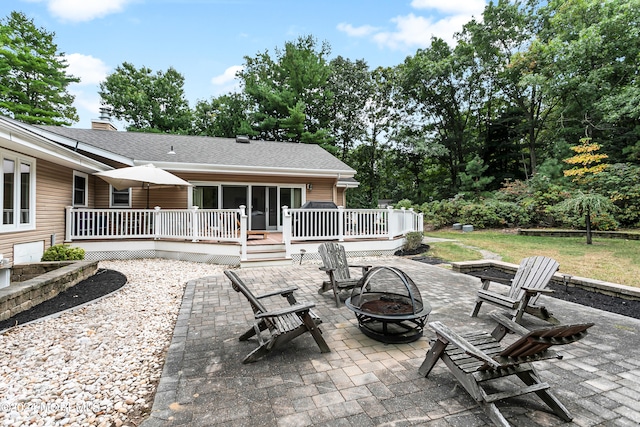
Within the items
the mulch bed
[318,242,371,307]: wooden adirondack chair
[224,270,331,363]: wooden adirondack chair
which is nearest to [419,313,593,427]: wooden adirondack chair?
[224,270,331,363]: wooden adirondack chair

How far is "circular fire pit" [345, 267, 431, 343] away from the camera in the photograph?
325 cm

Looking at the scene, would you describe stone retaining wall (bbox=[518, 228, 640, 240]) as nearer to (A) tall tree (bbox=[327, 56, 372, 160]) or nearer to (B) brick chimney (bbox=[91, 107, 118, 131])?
(A) tall tree (bbox=[327, 56, 372, 160])

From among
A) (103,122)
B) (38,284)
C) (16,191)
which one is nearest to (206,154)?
(16,191)

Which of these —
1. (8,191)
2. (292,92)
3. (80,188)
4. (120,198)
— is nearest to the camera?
(8,191)

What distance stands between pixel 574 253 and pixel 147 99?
95.7 feet

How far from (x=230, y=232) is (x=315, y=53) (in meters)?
22.8

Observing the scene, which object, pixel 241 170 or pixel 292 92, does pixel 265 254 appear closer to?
pixel 241 170

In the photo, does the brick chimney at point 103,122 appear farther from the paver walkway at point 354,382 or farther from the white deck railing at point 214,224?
the paver walkway at point 354,382

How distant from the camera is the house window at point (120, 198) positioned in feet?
34.8

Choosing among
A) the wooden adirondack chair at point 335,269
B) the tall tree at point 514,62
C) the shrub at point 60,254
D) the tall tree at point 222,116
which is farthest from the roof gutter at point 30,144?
the tall tree at point 514,62

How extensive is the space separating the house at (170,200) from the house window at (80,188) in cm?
3

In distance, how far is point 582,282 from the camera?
18.1 feet

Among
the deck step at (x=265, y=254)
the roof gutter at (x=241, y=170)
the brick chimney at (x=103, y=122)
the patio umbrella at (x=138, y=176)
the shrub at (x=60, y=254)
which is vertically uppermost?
the brick chimney at (x=103, y=122)

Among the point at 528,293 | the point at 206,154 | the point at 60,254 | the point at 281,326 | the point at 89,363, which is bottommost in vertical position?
the point at 89,363
